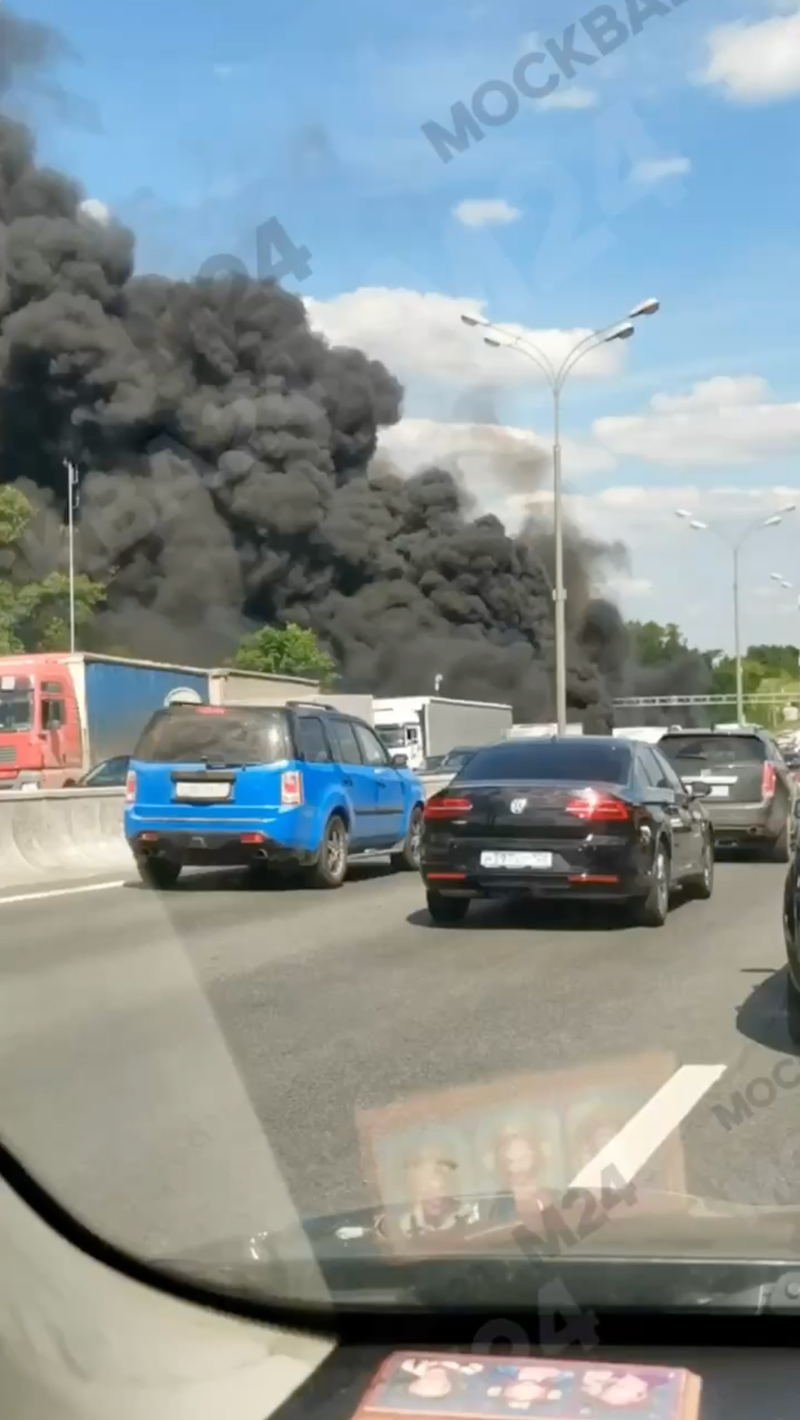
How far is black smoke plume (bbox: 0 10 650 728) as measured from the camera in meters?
38.2

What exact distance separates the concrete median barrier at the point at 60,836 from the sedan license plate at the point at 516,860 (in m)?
6.55

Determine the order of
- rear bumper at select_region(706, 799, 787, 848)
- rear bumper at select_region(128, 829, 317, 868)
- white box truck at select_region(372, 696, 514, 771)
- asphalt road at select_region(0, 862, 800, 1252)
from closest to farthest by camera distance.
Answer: asphalt road at select_region(0, 862, 800, 1252)
rear bumper at select_region(128, 829, 317, 868)
rear bumper at select_region(706, 799, 787, 848)
white box truck at select_region(372, 696, 514, 771)

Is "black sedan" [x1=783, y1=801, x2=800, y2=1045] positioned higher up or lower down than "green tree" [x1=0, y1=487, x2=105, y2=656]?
lower down

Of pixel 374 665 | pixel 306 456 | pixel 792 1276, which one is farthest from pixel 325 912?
pixel 374 665

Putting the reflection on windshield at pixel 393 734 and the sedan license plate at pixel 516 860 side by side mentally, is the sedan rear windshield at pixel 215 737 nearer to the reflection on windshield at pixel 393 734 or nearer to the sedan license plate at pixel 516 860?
the sedan license plate at pixel 516 860

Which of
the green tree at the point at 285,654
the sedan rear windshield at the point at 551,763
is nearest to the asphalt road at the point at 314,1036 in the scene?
the sedan rear windshield at the point at 551,763

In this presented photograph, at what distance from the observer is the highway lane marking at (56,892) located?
49.4 ft

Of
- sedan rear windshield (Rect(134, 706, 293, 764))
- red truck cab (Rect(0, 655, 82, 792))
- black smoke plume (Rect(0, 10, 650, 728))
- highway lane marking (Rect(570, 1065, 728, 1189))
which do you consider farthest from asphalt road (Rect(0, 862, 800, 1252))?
black smoke plume (Rect(0, 10, 650, 728))

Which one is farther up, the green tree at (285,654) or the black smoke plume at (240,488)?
the black smoke plume at (240,488)

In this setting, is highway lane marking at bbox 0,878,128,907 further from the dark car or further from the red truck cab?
the red truck cab

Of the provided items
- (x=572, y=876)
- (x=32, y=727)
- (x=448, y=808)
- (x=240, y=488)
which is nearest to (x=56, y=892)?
(x=448, y=808)

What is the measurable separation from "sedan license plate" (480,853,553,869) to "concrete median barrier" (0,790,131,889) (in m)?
6.55

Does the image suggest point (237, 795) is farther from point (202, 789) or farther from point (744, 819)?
point (744, 819)

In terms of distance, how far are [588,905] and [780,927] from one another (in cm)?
185
